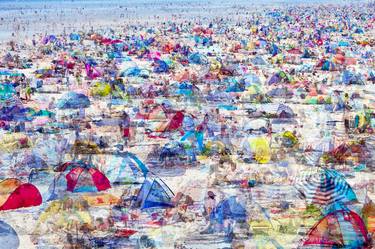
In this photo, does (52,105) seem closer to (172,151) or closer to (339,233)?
(172,151)

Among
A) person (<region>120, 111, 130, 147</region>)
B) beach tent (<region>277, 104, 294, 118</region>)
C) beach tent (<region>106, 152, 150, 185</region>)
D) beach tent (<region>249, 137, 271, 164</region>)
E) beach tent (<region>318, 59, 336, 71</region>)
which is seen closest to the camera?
beach tent (<region>106, 152, 150, 185</region>)

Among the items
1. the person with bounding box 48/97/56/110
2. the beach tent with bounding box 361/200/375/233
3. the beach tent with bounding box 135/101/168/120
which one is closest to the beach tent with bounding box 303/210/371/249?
the beach tent with bounding box 361/200/375/233

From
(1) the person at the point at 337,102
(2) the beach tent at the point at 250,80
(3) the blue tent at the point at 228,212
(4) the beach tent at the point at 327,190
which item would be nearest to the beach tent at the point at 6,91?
(2) the beach tent at the point at 250,80

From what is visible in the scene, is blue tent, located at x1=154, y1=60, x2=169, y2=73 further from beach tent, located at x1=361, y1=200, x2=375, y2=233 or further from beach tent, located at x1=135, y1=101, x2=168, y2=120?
beach tent, located at x1=361, y1=200, x2=375, y2=233

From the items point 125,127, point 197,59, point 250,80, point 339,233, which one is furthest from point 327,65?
point 339,233

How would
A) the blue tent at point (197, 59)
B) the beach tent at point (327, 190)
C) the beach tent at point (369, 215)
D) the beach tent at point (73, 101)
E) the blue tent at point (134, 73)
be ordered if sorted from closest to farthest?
the beach tent at point (369, 215)
the beach tent at point (327, 190)
the beach tent at point (73, 101)
the blue tent at point (134, 73)
the blue tent at point (197, 59)

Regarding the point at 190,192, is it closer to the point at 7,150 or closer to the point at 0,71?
the point at 7,150

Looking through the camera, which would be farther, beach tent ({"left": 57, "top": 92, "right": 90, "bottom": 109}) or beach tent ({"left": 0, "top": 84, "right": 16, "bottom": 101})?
beach tent ({"left": 0, "top": 84, "right": 16, "bottom": 101})

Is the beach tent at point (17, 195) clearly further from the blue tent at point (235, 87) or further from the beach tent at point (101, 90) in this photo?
the blue tent at point (235, 87)
